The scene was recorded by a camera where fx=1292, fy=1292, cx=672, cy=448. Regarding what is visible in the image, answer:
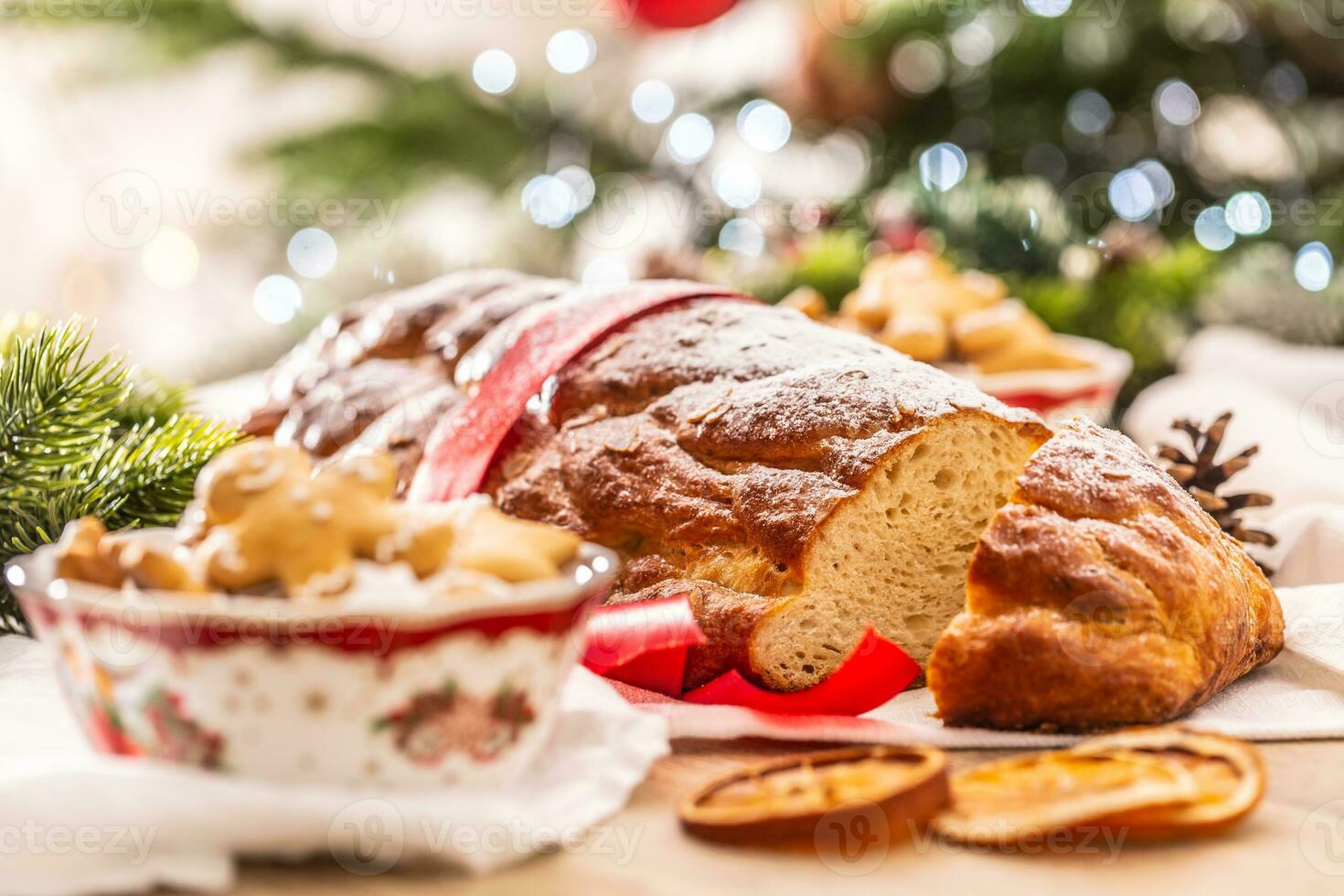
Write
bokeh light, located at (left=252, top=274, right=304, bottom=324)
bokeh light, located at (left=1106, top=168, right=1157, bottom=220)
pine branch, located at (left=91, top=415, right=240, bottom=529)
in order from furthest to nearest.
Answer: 1. bokeh light, located at (left=1106, top=168, right=1157, bottom=220)
2. bokeh light, located at (left=252, top=274, right=304, bottom=324)
3. pine branch, located at (left=91, top=415, right=240, bottom=529)

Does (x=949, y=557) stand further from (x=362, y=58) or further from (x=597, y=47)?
(x=597, y=47)

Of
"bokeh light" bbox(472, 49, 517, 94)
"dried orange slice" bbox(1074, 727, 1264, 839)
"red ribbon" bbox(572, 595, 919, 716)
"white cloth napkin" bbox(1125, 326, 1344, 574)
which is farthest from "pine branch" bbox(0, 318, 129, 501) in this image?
"bokeh light" bbox(472, 49, 517, 94)

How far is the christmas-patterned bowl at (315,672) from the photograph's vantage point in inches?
36.2

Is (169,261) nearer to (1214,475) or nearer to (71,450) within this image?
(71,450)

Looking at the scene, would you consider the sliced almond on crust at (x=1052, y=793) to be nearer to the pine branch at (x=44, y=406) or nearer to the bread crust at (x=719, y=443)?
the bread crust at (x=719, y=443)

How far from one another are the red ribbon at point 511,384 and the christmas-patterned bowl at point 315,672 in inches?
22.3

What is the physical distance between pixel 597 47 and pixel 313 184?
3.72ft

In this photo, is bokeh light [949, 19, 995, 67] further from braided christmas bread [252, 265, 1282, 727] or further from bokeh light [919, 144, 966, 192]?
braided christmas bread [252, 265, 1282, 727]

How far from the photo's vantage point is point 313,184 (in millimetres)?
3371

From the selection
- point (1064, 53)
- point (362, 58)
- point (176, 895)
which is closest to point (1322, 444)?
point (1064, 53)

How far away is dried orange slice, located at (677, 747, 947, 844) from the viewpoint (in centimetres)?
97

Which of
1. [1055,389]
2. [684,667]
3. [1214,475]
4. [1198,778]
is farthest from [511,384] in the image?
[1055,389]

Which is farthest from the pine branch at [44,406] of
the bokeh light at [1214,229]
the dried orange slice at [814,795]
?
the bokeh light at [1214,229]

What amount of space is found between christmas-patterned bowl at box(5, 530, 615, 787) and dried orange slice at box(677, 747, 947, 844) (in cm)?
17
